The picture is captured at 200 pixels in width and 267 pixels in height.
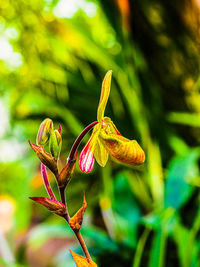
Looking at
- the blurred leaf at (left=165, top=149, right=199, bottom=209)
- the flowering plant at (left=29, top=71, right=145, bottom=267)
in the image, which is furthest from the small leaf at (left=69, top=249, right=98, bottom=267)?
the blurred leaf at (left=165, top=149, right=199, bottom=209)

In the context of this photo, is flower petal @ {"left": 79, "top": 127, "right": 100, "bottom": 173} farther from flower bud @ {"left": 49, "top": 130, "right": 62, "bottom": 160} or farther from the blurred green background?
the blurred green background

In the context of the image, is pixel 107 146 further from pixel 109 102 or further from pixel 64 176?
pixel 109 102

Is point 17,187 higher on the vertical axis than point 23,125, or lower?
lower

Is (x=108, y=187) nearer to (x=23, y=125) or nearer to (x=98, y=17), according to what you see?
(x=23, y=125)

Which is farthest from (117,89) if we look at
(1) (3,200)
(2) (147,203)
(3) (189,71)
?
(1) (3,200)

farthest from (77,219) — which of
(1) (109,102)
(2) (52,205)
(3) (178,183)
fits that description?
(1) (109,102)
